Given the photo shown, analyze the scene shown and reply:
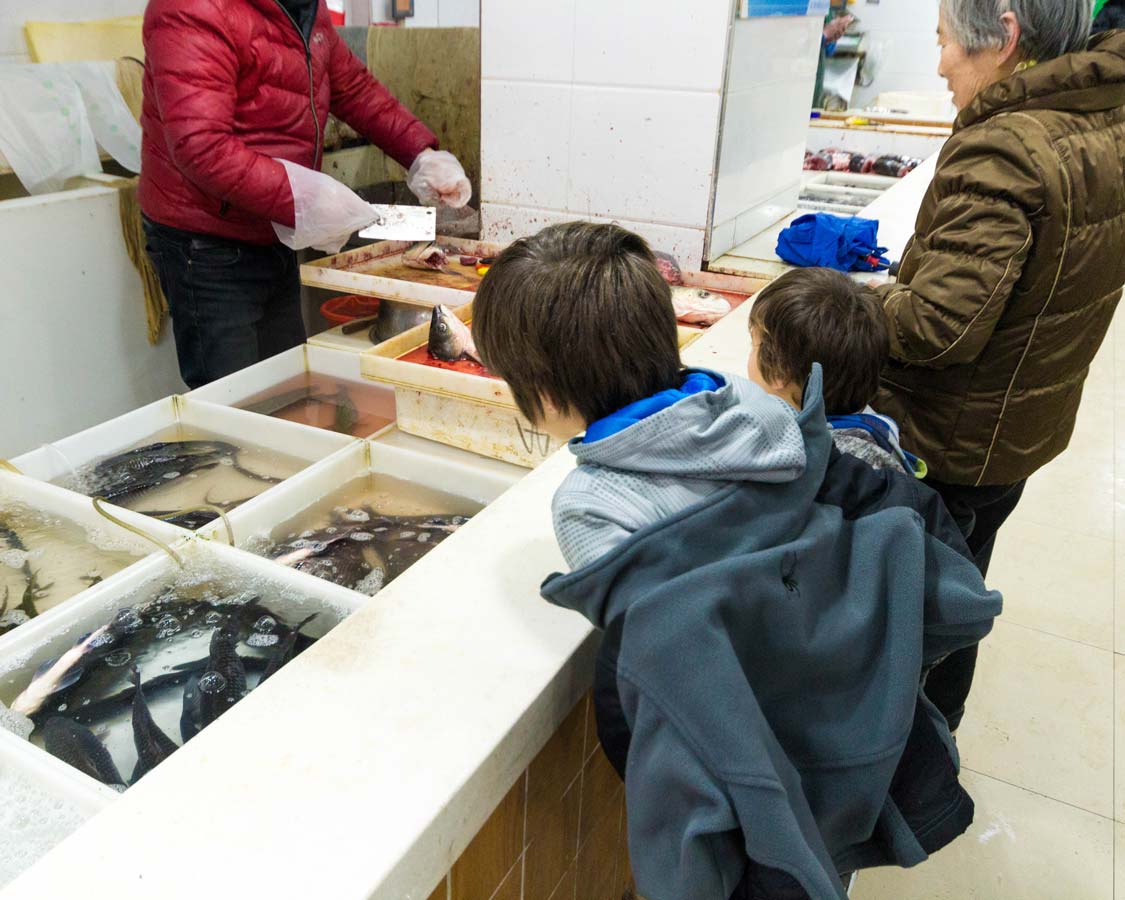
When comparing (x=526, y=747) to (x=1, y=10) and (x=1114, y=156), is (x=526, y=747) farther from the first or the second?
(x=1, y=10)

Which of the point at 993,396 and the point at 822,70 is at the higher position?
the point at 822,70

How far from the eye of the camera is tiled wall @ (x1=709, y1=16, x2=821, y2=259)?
98.3 inches

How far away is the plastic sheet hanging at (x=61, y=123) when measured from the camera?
8.94 feet

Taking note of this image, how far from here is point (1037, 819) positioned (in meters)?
2.00

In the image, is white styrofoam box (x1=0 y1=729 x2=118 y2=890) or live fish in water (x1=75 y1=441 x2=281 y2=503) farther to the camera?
live fish in water (x1=75 y1=441 x2=281 y2=503)

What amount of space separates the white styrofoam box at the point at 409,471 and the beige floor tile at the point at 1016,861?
3.89 ft

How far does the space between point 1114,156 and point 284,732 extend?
1.50 metres

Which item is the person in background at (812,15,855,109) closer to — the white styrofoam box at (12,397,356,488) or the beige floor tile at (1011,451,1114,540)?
the beige floor tile at (1011,451,1114,540)

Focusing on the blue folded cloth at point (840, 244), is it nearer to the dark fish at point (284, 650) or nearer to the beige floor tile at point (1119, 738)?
the beige floor tile at point (1119, 738)

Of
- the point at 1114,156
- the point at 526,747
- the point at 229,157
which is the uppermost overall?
the point at 1114,156

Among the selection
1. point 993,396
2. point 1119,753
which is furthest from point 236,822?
point 1119,753

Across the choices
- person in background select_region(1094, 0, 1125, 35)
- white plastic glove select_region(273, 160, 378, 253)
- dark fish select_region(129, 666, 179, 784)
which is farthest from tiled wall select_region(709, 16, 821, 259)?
dark fish select_region(129, 666, 179, 784)

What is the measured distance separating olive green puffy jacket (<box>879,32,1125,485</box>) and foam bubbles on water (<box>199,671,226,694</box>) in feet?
3.99

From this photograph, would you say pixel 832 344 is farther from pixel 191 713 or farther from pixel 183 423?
pixel 183 423
